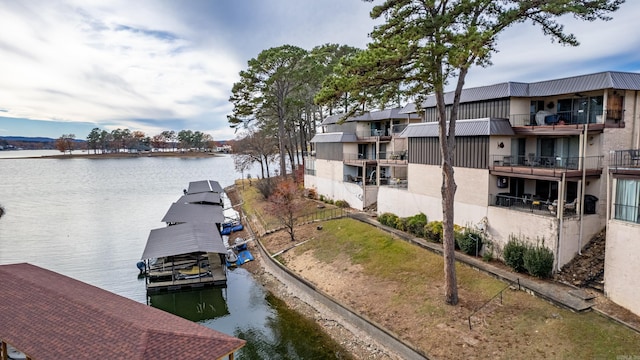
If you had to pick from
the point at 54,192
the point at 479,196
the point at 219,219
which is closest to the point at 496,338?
the point at 479,196

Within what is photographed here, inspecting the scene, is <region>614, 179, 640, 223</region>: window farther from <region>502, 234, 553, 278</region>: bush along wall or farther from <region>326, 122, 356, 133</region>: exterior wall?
<region>326, 122, 356, 133</region>: exterior wall

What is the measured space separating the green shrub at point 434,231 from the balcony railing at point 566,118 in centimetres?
706

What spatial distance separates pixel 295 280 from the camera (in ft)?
73.1

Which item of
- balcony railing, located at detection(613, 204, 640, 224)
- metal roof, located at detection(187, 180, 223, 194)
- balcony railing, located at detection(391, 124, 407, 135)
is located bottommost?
metal roof, located at detection(187, 180, 223, 194)

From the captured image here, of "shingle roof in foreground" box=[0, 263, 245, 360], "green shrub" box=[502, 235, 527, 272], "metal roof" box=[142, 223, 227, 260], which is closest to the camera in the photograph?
"shingle roof in foreground" box=[0, 263, 245, 360]

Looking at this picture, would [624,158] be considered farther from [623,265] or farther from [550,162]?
[623,265]

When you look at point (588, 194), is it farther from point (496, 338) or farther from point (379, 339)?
Result: point (379, 339)

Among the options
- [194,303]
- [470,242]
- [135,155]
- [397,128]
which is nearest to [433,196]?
[470,242]

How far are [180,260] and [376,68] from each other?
66.2 feet

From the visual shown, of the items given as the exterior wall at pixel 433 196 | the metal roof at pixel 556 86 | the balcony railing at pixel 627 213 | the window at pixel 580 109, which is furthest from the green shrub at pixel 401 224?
the balcony railing at pixel 627 213

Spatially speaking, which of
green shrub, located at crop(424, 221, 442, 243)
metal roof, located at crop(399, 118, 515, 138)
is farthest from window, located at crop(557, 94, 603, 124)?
green shrub, located at crop(424, 221, 442, 243)

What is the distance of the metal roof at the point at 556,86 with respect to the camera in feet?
55.4

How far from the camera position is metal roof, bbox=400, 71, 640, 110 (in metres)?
16.9

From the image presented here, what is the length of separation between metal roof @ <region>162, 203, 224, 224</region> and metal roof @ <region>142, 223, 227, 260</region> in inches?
196
